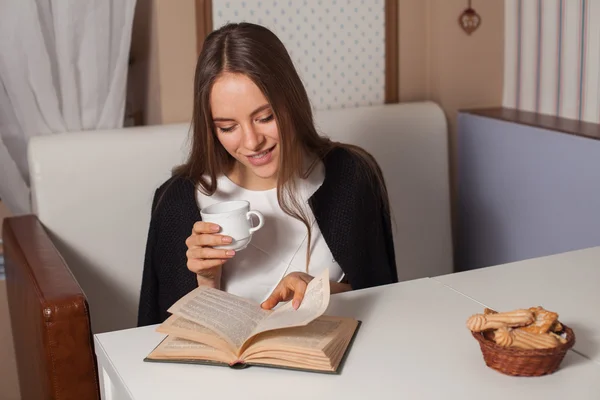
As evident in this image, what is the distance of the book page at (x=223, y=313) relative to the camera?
1.23 metres

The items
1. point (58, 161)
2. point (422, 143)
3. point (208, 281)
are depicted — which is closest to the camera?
point (208, 281)

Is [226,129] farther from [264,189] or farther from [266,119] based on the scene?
[264,189]

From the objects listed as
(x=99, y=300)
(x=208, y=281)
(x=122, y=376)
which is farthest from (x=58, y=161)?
(x=122, y=376)

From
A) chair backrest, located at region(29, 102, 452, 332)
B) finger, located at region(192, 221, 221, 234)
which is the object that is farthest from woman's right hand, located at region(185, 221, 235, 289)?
chair backrest, located at region(29, 102, 452, 332)

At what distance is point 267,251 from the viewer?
183cm

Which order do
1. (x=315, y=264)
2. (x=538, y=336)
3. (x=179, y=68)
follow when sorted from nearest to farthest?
(x=538, y=336) < (x=315, y=264) < (x=179, y=68)

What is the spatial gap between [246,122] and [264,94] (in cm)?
7

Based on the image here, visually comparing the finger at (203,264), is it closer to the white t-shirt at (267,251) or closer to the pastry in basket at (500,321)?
the white t-shirt at (267,251)

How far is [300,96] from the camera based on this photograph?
1744mm

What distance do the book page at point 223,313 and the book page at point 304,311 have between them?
0.03 metres

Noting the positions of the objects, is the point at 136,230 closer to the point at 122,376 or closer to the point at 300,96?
the point at 300,96

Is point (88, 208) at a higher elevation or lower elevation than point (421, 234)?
higher

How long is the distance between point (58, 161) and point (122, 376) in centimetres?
110

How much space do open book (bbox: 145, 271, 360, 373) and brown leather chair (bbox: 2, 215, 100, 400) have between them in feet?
1.20
